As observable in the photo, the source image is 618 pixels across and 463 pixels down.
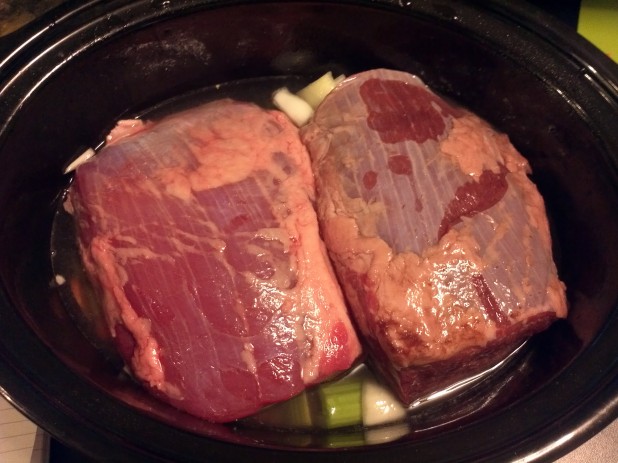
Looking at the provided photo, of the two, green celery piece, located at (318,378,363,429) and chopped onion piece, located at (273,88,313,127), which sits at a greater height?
chopped onion piece, located at (273,88,313,127)

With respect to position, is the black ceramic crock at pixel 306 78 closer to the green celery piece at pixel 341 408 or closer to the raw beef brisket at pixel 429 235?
the green celery piece at pixel 341 408

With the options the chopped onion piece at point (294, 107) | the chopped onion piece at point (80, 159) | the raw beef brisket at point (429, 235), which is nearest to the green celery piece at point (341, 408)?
the raw beef brisket at point (429, 235)

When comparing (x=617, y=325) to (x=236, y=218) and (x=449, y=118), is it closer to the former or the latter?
(x=449, y=118)

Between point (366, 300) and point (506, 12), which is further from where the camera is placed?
point (506, 12)

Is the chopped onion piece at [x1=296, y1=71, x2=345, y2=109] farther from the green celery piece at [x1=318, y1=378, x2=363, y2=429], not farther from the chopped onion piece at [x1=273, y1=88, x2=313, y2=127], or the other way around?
the green celery piece at [x1=318, y1=378, x2=363, y2=429]

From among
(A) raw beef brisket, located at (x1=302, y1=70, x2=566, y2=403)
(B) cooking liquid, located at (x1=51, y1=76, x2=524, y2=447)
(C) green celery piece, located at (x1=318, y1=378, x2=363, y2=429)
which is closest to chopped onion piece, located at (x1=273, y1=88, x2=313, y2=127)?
(A) raw beef brisket, located at (x1=302, y1=70, x2=566, y2=403)

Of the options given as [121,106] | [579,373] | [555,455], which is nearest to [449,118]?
[579,373]

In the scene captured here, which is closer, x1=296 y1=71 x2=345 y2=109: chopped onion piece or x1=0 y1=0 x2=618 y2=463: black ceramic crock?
x1=0 y1=0 x2=618 y2=463: black ceramic crock
